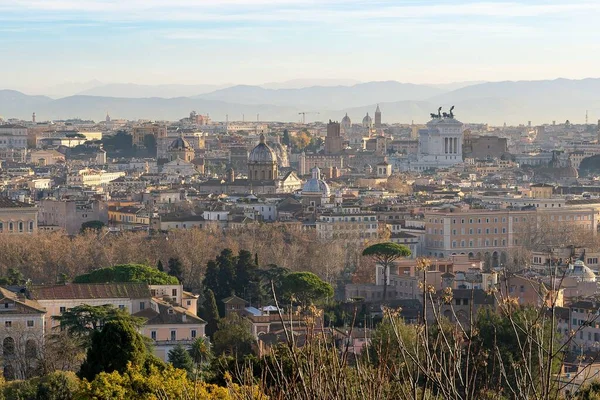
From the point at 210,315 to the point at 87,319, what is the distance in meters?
5.17

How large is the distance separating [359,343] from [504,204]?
3343cm

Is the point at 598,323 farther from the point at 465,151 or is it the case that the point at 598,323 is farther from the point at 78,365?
the point at 465,151

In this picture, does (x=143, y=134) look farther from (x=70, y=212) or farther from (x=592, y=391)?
(x=592, y=391)

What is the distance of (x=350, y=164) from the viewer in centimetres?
11938

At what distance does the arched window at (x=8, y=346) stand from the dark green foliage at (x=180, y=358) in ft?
8.18

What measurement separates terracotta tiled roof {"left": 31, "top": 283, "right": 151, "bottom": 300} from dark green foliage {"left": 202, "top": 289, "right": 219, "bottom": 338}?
1.20m

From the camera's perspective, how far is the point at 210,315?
110ft

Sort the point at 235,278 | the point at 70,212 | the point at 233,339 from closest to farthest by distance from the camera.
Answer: the point at 233,339 < the point at 235,278 < the point at 70,212

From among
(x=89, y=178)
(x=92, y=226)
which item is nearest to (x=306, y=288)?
(x=92, y=226)

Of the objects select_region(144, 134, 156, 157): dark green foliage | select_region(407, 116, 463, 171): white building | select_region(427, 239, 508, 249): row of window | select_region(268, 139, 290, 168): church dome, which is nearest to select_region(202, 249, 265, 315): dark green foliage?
select_region(427, 239, 508, 249): row of window

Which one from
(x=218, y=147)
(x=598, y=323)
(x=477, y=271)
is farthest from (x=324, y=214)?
(x=218, y=147)

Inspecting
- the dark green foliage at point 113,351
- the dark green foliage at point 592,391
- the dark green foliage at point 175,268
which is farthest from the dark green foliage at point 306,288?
the dark green foliage at point 592,391

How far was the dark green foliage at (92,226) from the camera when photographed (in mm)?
55125

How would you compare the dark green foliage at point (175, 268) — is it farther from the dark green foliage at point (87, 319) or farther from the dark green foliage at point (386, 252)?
the dark green foliage at point (87, 319)
